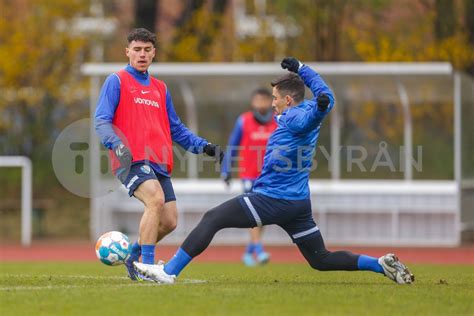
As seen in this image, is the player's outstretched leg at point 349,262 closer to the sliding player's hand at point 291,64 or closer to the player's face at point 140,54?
the sliding player's hand at point 291,64

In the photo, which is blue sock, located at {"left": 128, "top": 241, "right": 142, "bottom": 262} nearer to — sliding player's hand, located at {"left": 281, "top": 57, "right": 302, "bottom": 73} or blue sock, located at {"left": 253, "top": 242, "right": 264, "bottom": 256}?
sliding player's hand, located at {"left": 281, "top": 57, "right": 302, "bottom": 73}

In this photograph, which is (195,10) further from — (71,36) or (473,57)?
(473,57)

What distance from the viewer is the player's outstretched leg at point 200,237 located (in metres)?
9.39

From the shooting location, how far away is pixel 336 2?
24484 mm

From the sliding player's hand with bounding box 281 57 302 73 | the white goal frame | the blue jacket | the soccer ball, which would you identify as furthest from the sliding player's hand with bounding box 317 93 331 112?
the white goal frame

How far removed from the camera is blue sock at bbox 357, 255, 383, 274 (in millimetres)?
9727

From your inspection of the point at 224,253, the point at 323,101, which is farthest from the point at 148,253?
the point at 224,253

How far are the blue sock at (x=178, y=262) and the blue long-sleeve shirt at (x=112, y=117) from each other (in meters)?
0.87

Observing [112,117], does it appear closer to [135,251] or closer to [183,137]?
[183,137]

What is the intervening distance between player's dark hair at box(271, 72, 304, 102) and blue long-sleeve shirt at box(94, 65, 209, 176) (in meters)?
0.97

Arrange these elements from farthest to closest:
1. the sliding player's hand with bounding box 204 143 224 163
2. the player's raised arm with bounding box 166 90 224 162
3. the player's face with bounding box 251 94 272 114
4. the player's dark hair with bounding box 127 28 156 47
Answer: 1. the player's face with bounding box 251 94 272 114
2. the player's raised arm with bounding box 166 90 224 162
3. the sliding player's hand with bounding box 204 143 224 163
4. the player's dark hair with bounding box 127 28 156 47

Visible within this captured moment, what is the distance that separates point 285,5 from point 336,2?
1155 millimetres

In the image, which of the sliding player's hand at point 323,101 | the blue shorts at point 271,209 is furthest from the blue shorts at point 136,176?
the sliding player's hand at point 323,101

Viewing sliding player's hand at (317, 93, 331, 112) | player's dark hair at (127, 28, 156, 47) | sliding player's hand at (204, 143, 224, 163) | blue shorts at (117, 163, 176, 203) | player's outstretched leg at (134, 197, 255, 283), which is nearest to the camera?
sliding player's hand at (317, 93, 331, 112)
